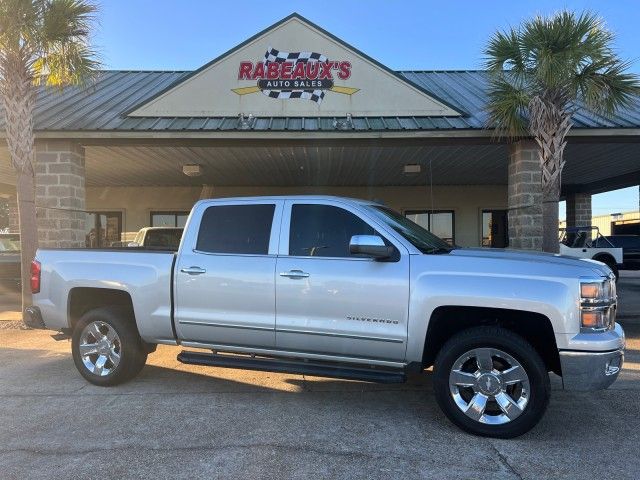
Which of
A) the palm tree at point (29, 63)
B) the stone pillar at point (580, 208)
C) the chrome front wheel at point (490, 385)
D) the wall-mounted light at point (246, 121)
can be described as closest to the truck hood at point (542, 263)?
the chrome front wheel at point (490, 385)

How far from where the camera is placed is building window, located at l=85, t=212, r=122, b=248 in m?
18.1

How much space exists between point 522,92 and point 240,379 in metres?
6.50

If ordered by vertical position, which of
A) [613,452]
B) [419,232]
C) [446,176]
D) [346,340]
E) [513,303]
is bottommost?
[613,452]

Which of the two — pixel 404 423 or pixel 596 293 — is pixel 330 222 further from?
pixel 596 293

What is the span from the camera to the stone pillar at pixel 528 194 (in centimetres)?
970

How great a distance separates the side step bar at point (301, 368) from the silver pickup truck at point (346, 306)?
0.02 m

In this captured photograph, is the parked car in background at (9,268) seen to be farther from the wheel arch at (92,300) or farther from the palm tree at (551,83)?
the palm tree at (551,83)

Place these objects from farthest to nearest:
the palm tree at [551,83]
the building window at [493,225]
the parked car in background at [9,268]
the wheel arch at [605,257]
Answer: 1. the building window at [493,225]
2. the wheel arch at [605,257]
3. the parked car in background at [9,268]
4. the palm tree at [551,83]

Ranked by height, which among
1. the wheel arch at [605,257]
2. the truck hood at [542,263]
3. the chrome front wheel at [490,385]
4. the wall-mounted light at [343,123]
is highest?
the wall-mounted light at [343,123]

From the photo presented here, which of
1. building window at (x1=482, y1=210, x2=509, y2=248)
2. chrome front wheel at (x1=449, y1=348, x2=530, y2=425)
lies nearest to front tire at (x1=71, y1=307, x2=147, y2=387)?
chrome front wheel at (x1=449, y1=348, x2=530, y2=425)

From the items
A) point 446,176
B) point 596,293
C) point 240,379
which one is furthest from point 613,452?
point 446,176

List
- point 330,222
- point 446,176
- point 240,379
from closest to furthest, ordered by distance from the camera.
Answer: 1. point 330,222
2. point 240,379
3. point 446,176

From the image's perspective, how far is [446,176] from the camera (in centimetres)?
1555

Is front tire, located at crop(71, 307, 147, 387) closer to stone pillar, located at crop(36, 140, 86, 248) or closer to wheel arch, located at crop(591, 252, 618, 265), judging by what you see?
stone pillar, located at crop(36, 140, 86, 248)
